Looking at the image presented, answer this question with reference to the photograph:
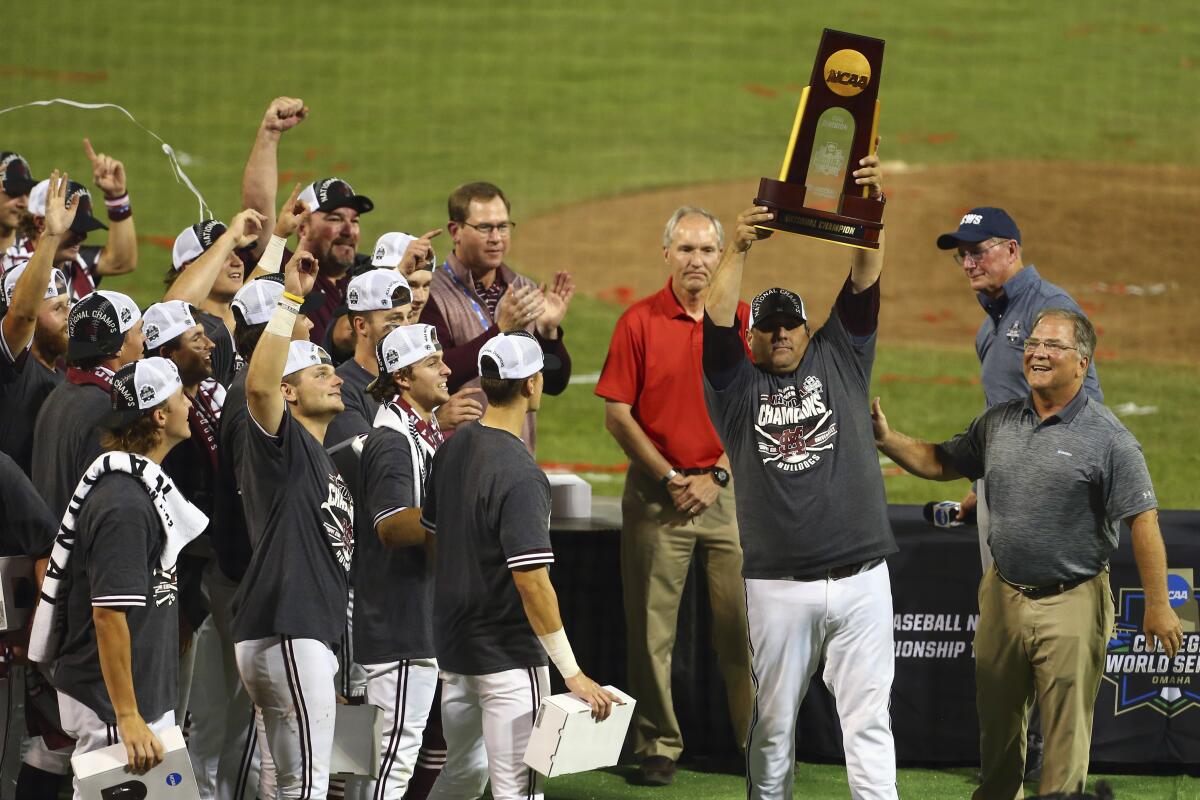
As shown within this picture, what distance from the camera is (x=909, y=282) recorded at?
1520cm

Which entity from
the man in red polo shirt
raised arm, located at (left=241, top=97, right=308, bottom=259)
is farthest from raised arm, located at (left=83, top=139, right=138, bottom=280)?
the man in red polo shirt

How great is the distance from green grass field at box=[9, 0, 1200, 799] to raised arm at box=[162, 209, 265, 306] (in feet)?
27.8

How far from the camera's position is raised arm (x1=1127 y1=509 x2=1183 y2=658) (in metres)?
4.65

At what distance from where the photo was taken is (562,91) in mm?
18828

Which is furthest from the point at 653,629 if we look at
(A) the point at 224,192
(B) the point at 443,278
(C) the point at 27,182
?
(A) the point at 224,192

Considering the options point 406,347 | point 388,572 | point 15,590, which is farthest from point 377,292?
point 15,590

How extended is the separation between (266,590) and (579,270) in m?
11.2

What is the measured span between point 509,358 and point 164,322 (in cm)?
132

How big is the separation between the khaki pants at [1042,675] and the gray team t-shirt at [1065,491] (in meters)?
0.10

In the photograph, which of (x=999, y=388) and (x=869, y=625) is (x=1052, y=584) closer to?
(x=869, y=625)

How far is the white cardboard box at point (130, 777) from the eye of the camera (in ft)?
12.5

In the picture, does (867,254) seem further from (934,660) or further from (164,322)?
(164,322)

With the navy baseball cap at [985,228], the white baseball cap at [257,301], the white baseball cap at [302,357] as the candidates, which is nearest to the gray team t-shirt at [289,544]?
the white baseball cap at [302,357]

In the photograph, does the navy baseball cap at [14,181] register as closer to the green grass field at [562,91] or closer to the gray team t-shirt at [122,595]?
the gray team t-shirt at [122,595]
